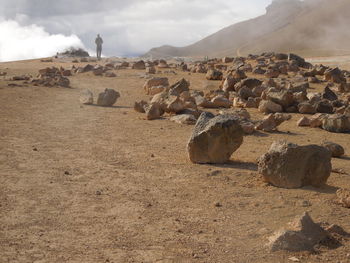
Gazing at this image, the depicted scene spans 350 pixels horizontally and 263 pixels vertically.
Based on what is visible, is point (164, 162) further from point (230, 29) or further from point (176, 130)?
point (230, 29)

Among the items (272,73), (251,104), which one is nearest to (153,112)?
(251,104)

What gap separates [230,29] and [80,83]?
64398mm

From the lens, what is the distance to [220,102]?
13.5 m

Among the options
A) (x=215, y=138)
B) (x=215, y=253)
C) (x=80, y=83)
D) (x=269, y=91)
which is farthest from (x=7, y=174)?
(x=80, y=83)

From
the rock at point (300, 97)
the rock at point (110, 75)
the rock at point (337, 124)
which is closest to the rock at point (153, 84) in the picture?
the rock at point (300, 97)

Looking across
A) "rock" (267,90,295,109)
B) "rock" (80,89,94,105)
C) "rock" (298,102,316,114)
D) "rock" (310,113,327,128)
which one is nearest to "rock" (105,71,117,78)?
"rock" (80,89,94,105)

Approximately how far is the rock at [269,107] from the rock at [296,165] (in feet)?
20.7

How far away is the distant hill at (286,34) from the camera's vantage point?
60.3 meters

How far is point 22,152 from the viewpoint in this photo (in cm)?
815

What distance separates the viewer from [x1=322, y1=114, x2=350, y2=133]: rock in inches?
417

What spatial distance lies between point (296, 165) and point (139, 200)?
188 centimetres

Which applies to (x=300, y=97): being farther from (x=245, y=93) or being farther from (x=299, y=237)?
(x=299, y=237)

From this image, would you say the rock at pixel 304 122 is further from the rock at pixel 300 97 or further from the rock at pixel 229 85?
the rock at pixel 229 85

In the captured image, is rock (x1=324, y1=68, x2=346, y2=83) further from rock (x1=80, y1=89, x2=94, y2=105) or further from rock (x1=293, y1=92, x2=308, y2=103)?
rock (x1=80, y1=89, x2=94, y2=105)
